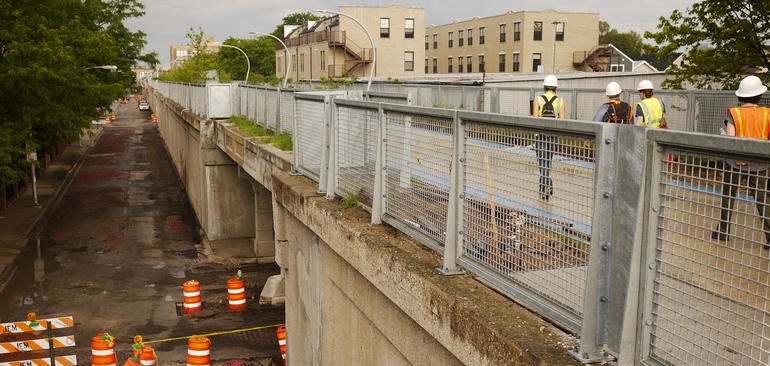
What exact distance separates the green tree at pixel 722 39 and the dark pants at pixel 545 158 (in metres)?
12.7

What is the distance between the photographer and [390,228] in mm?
7043

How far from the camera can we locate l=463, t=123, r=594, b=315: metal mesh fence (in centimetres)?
411

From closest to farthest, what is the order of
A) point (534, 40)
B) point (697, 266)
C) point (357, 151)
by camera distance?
point (697, 266)
point (357, 151)
point (534, 40)

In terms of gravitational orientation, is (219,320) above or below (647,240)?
below

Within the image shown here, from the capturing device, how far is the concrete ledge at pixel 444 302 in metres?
4.09

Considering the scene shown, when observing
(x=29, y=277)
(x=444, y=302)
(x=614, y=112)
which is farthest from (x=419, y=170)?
(x=29, y=277)

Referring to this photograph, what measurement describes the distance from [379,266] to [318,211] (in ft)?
7.48

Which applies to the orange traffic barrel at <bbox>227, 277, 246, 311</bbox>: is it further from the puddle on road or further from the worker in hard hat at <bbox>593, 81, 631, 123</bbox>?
the worker in hard hat at <bbox>593, 81, 631, 123</bbox>

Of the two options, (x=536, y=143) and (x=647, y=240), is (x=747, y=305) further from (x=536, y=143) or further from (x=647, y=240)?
(x=536, y=143)

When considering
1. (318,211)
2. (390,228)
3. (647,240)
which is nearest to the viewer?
(647,240)

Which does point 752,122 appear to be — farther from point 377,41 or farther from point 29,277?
point 377,41

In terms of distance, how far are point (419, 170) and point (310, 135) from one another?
409cm

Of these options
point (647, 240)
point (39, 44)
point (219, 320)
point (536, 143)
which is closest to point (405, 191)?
point (536, 143)

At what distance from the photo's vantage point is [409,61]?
68312 millimetres
